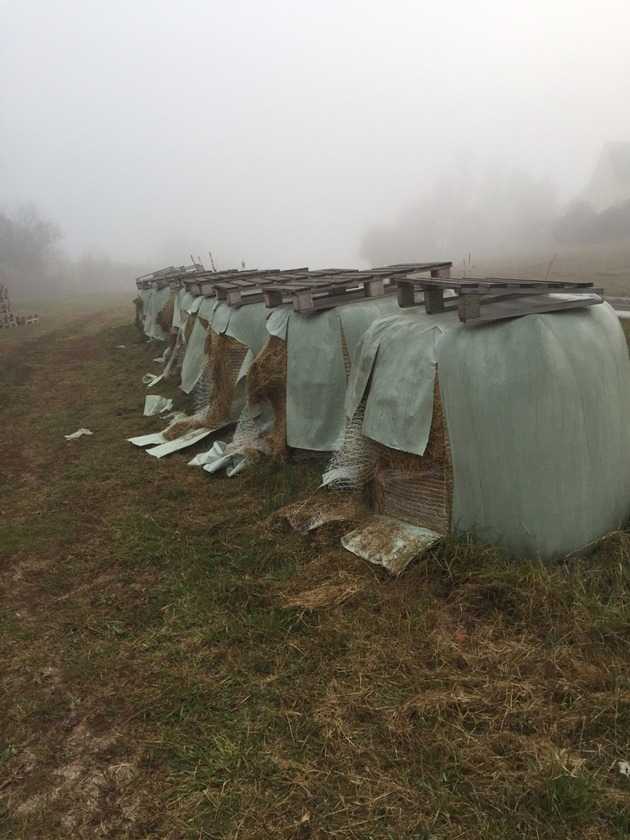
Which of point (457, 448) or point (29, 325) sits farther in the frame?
point (29, 325)

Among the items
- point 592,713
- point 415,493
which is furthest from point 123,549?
point 592,713

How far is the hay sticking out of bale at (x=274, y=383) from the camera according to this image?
22.5 ft

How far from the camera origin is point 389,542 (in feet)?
14.9

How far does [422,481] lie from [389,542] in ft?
1.89

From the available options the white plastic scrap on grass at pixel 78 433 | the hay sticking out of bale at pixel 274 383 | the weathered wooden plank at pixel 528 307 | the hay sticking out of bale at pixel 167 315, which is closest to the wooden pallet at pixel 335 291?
the hay sticking out of bale at pixel 274 383

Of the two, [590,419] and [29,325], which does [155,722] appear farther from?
[29,325]

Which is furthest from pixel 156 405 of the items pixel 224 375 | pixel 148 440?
pixel 224 375

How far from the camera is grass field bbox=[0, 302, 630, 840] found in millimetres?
2666

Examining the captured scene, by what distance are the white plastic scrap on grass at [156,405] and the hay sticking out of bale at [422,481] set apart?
6.41 m

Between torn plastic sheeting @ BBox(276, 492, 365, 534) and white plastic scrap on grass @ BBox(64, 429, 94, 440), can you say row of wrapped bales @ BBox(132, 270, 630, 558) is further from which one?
white plastic scrap on grass @ BBox(64, 429, 94, 440)

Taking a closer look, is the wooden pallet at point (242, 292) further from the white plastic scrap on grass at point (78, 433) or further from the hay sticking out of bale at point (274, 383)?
the white plastic scrap on grass at point (78, 433)

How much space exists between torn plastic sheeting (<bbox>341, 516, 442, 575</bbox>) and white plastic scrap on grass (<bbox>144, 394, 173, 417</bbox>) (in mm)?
6457

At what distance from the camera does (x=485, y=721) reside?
3.02 meters

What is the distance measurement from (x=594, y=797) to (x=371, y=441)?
9.86 feet
